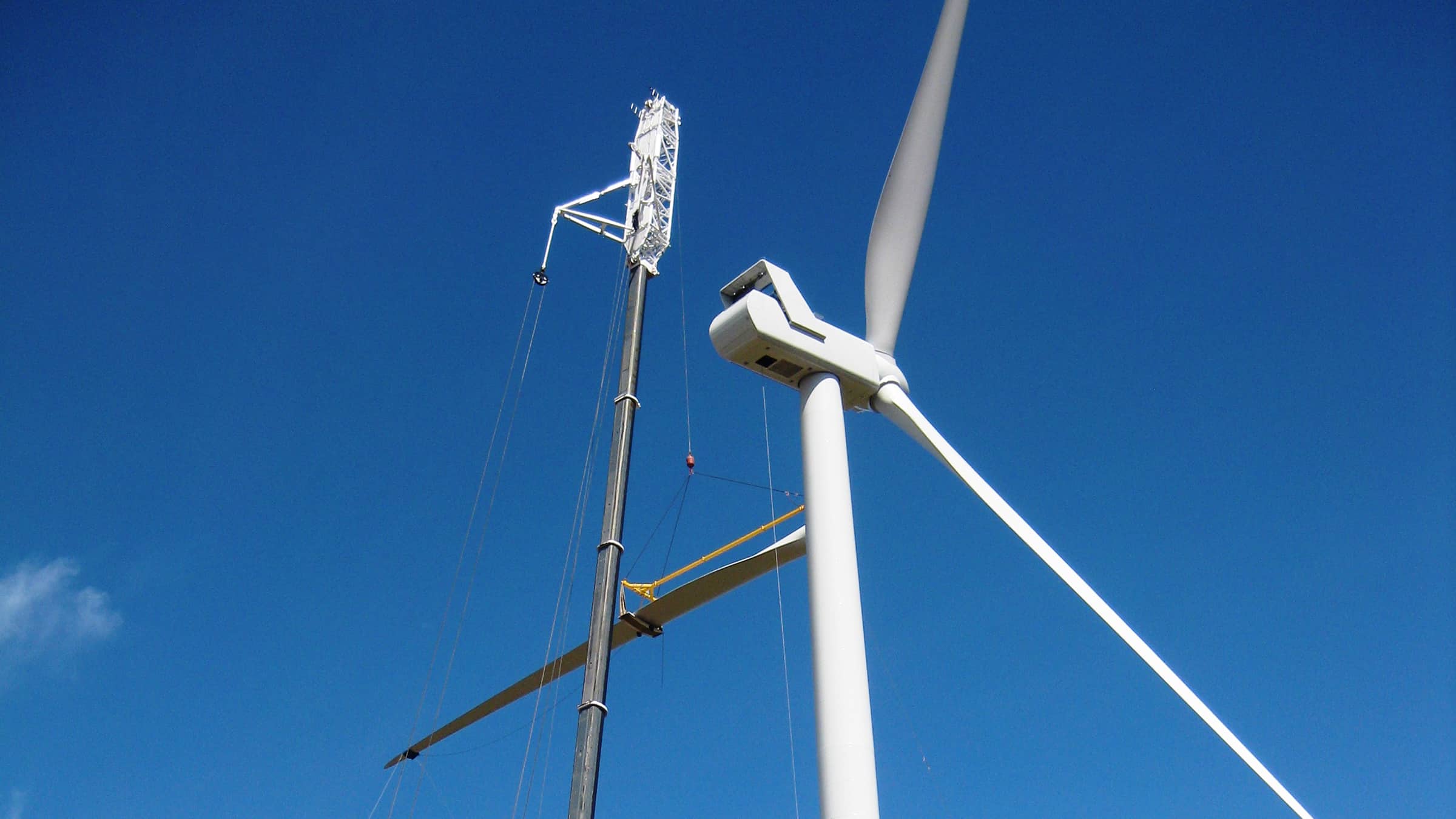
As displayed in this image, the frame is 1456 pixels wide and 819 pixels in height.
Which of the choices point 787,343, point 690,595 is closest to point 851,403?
point 787,343

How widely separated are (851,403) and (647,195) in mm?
9781

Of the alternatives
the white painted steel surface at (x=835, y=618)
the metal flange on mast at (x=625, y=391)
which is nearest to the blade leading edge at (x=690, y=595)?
the metal flange on mast at (x=625, y=391)

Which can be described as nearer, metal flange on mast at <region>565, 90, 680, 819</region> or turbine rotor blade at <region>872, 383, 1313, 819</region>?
turbine rotor blade at <region>872, 383, 1313, 819</region>

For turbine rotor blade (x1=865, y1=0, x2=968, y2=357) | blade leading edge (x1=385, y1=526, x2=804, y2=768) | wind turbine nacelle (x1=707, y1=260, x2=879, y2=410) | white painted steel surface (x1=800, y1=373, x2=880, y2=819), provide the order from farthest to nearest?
1. blade leading edge (x1=385, y1=526, x2=804, y2=768)
2. turbine rotor blade (x1=865, y1=0, x2=968, y2=357)
3. wind turbine nacelle (x1=707, y1=260, x2=879, y2=410)
4. white painted steel surface (x1=800, y1=373, x2=880, y2=819)

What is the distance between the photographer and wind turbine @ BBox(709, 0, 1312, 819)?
10.9 metres

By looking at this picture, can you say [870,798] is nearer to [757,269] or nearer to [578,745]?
[578,745]

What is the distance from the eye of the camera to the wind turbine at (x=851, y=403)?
1094cm

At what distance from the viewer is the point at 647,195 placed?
22750 millimetres

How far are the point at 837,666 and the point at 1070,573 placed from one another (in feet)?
11.7

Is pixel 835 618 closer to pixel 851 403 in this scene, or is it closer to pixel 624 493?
pixel 851 403

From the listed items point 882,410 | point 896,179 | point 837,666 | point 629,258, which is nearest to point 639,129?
point 629,258

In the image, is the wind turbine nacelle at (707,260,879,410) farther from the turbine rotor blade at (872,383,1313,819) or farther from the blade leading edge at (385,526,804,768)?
the blade leading edge at (385,526,804,768)

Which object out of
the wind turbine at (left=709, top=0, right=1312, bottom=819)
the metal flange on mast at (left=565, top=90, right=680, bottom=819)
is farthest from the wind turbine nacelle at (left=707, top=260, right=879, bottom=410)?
the metal flange on mast at (left=565, top=90, right=680, bottom=819)

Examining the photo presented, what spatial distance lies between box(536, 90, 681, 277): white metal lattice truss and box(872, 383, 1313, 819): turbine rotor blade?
8.31m
